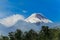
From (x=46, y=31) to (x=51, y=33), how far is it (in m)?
2.46

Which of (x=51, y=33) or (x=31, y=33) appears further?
(x=31, y=33)

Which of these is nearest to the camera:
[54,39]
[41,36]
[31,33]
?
[54,39]

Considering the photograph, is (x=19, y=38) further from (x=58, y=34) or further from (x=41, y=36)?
(x=58, y=34)

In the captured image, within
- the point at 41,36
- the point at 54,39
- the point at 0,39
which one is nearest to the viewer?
the point at 54,39

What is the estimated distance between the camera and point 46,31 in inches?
3912

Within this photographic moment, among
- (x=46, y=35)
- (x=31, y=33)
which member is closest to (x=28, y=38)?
(x=31, y=33)

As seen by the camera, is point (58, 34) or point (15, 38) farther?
point (15, 38)

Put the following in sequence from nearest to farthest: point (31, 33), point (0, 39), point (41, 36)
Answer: point (41, 36), point (31, 33), point (0, 39)

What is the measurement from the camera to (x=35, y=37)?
10488 cm

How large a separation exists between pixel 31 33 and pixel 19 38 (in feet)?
20.0

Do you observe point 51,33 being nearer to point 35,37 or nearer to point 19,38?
point 35,37

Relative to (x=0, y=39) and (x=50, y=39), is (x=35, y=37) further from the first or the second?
(x=0, y=39)

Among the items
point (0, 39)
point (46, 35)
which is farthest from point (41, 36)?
point (0, 39)

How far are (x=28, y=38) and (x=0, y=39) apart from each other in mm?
16736
